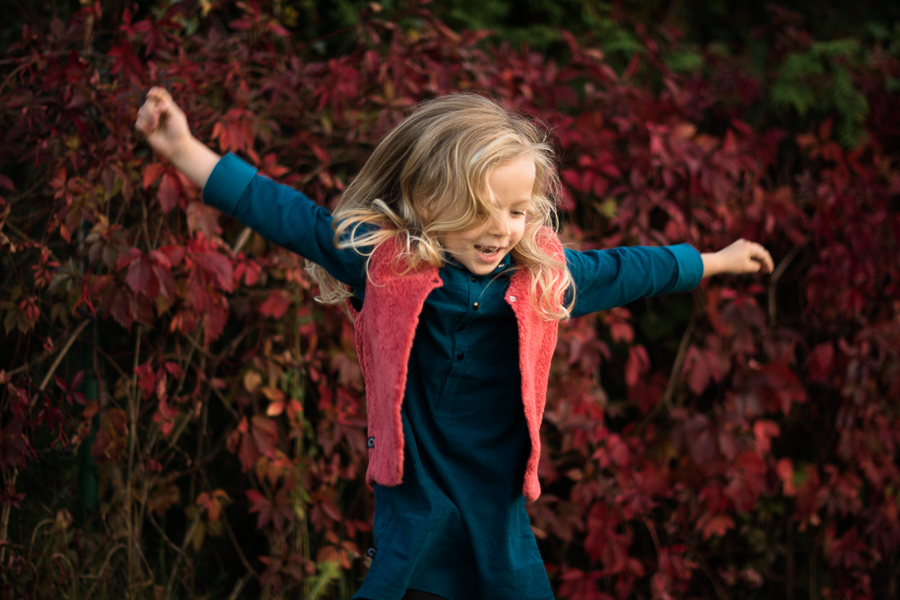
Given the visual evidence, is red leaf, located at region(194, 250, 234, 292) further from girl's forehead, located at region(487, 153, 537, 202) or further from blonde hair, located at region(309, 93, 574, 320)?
girl's forehead, located at region(487, 153, 537, 202)

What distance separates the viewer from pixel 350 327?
254 centimetres

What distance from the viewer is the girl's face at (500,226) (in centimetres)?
150

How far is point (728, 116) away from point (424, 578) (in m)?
2.35

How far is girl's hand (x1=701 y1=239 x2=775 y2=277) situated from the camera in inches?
71.5

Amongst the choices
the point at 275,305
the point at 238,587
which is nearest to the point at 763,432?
the point at 275,305

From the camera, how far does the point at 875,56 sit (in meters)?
3.05

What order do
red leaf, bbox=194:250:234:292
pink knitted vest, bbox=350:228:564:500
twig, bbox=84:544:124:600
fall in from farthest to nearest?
twig, bbox=84:544:124:600, red leaf, bbox=194:250:234:292, pink knitted vest, bbox=350:228:564:500

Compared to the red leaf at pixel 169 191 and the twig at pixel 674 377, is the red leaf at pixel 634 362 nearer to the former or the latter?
the twig at pixel 674 377

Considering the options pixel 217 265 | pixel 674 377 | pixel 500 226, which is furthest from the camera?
pixel 674 377

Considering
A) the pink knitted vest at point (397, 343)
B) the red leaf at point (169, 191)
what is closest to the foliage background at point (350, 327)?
the red leaf at point (169, 191)

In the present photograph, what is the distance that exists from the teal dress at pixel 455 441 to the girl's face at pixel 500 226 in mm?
46

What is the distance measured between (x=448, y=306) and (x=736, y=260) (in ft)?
2.52

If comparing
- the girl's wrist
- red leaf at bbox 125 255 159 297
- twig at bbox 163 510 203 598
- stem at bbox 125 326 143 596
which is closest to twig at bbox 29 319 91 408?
stem at bbox 125 326 143 596

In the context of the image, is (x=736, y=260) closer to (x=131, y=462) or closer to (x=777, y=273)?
(x=777, y=273)
